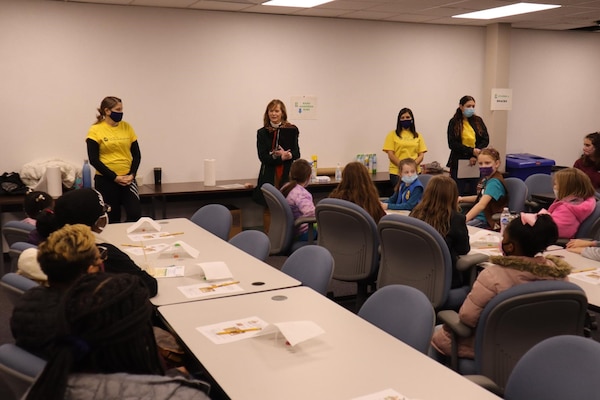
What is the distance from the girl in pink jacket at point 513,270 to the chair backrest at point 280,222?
2.25 meters

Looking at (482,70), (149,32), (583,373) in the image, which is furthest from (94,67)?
(583,373)

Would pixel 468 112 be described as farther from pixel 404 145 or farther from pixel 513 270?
pixel 513 270

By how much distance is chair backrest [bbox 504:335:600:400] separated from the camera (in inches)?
72.1

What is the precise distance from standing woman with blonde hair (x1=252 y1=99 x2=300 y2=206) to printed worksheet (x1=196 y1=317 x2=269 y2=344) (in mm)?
4274

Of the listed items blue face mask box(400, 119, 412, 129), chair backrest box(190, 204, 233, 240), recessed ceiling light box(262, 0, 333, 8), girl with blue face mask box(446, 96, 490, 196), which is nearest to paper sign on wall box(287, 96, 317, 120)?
blue face mask box(400, 119, 412, 129)

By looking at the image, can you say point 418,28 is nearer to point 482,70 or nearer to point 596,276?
point 482,70

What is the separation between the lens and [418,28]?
8445 mm

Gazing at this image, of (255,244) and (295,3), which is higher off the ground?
(295,3)

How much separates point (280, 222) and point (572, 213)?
2.18m

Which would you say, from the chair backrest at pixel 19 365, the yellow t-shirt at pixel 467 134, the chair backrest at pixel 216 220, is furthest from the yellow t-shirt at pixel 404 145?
the chair backrest at pixel 19 365

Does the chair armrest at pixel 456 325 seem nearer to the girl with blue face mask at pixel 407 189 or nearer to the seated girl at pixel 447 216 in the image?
the seated girl at pixel 447 216

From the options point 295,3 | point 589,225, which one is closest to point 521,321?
point 589,225

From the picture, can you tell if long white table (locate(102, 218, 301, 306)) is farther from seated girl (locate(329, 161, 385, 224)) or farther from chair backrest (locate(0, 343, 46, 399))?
seated girl (locate(329, 161, 385, 224))

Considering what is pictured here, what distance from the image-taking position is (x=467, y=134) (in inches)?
301
